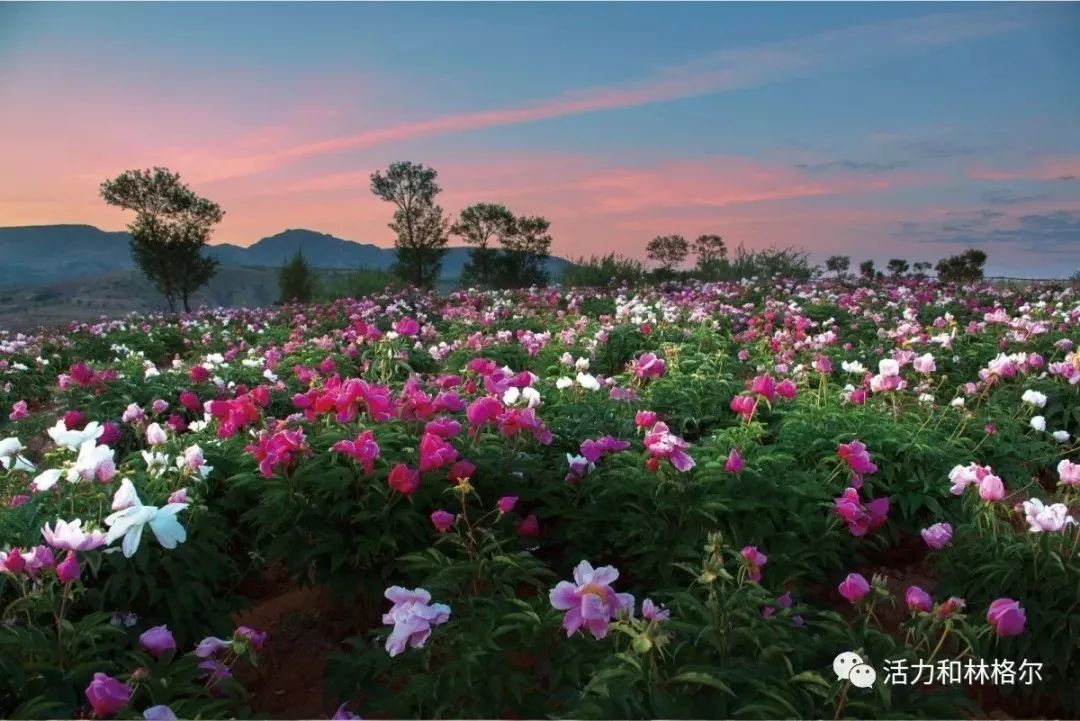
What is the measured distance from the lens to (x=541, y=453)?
12.6 ft

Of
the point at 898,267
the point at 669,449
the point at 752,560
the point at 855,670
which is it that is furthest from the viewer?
the point at 898,267

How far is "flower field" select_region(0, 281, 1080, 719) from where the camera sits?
7.32 feet

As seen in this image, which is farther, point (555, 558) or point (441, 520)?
point (555, 558)

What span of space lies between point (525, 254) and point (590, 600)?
30922 mm

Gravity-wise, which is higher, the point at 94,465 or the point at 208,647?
the point at 94,465

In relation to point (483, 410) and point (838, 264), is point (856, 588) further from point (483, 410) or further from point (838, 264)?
point (838, 264)

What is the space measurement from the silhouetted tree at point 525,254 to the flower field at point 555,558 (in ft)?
87.5

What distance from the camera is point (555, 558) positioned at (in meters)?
3.57

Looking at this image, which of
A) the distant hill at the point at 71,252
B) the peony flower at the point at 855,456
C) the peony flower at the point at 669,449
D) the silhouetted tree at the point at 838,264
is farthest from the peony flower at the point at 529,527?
the distant hill at the point at 71,252

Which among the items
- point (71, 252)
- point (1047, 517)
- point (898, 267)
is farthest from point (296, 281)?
point (71, 252)

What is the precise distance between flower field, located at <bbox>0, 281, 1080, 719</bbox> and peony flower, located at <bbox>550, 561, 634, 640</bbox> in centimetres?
1

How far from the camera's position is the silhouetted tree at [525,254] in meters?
32.1

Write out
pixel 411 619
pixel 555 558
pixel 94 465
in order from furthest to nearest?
pixel 555 558
pixel 94 465
pixel 411 619

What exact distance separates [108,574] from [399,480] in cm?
117
